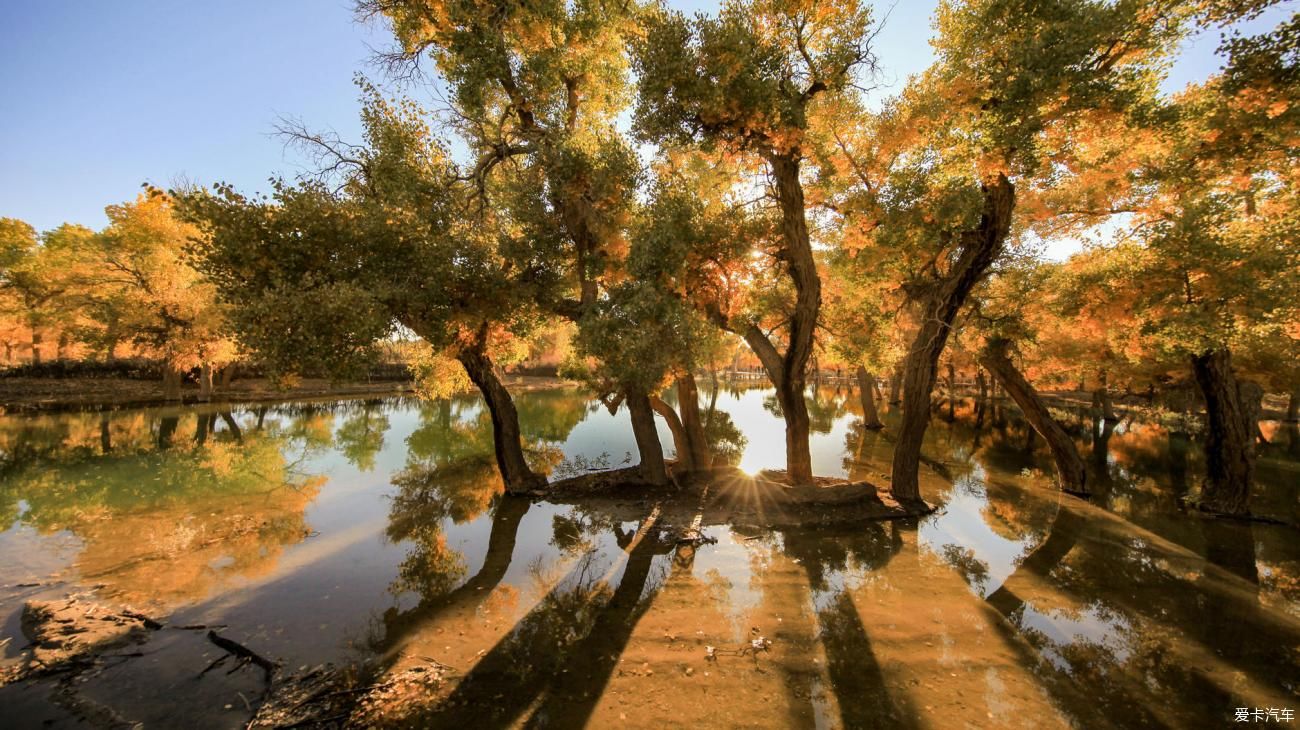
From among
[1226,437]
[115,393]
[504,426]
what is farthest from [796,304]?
[115,393]

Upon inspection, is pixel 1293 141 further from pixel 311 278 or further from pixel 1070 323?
pixel 311 278

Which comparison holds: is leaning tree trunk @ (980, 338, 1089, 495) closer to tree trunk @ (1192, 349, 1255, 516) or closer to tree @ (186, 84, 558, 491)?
tree trunk @ (1192, 349, 1255, 516)

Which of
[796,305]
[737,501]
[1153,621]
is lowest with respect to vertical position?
[1153,621]

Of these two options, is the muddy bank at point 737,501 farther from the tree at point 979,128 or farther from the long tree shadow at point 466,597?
the long tree shadow at point 466,597

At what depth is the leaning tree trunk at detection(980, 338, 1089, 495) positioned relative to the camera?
14.9 metres

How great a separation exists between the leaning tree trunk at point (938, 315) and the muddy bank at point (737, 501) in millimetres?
1098

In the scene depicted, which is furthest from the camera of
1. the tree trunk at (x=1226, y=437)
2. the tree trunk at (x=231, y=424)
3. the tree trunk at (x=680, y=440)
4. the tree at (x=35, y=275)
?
the tree at (x=35, y=275)

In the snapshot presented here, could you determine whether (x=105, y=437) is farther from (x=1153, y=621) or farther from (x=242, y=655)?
(x=1153, y=621)

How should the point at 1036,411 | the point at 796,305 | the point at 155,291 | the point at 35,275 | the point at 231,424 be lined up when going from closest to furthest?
the point at 796,305 < the point at 1036,411 < the point at 231,424 < the point at 155,291 < the point at 35,275

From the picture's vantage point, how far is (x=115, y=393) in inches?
1476

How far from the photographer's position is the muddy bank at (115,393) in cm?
3188

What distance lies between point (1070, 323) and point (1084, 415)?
30608 millimetres

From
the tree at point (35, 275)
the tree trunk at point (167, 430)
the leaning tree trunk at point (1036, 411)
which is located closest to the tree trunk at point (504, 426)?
the leaning tree trunk at point (1036, 411)

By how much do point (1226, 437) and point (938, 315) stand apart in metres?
8.43
